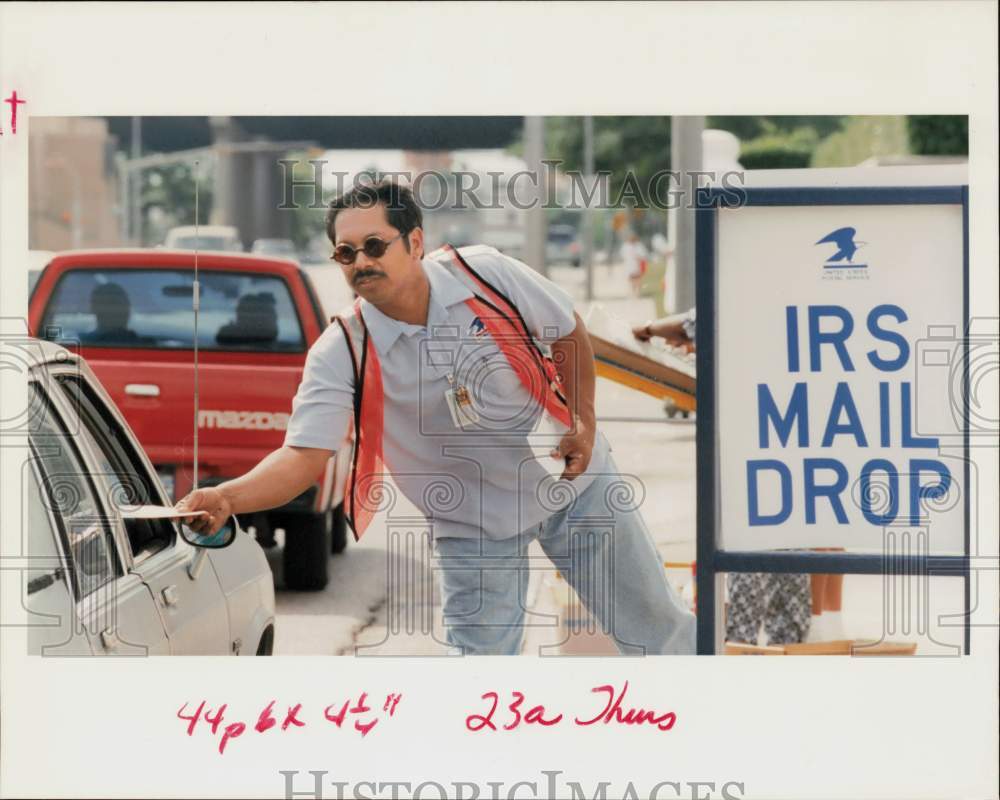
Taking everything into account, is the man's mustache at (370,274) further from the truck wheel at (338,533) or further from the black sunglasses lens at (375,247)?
the truck wheel at (338,533)

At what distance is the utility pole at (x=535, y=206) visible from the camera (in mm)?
3680

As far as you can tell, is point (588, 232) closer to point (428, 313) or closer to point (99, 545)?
point (428, 313)

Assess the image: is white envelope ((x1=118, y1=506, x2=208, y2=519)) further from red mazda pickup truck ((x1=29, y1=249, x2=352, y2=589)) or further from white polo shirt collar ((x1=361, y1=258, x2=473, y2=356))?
white polo shirt collar ((x1=361, y1=258, x2=473, y2=356))

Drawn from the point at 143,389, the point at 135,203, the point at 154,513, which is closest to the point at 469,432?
the point at 154,513

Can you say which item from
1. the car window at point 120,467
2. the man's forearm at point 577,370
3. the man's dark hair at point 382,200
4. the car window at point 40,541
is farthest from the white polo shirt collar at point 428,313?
the car window at point 40,541

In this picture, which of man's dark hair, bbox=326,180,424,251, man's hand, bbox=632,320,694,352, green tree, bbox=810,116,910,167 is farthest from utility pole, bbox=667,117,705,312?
green tree, bbox=810,116,910,167

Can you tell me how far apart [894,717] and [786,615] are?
1.22 meters

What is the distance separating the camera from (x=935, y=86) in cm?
352

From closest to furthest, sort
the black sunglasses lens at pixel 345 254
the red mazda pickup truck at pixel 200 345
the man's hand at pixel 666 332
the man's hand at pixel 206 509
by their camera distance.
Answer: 1. the man's hand at pixel 206 509
2. the black sunglasses lens at pixel 345 254
3. the red mazda pickup truck at pixel 200 345
4. the man's hand at pixel 666 332

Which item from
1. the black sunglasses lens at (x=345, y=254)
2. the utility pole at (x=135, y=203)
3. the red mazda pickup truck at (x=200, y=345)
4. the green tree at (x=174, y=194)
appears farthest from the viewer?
the utility pole at (x=135, y=203)

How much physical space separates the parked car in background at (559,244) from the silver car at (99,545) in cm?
114

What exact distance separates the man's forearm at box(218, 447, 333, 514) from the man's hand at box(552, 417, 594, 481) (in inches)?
21.7

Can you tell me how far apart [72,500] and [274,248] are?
125 cm

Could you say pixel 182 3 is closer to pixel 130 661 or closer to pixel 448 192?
pixel 448 192
